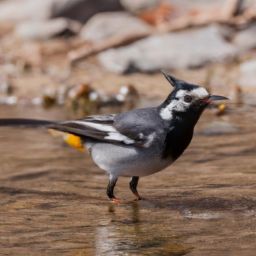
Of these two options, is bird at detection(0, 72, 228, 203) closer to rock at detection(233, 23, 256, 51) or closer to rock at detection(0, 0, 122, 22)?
rock at detection(233, 23, 256, 51)

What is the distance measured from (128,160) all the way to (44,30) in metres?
7.90

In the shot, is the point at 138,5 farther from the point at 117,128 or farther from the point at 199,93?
the point at 199,93

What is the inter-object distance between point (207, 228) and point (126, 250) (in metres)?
0.65

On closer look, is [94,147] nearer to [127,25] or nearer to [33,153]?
[33,153]

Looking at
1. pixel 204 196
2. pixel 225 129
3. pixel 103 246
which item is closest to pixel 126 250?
pixel 103 246

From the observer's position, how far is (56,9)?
14664 millimetres

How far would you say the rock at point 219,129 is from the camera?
9.27m

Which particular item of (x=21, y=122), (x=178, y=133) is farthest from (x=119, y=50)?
(x=178, y=133)

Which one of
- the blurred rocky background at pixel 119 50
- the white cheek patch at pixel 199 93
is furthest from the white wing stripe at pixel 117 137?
the blurred rocky background at pixel 119 50

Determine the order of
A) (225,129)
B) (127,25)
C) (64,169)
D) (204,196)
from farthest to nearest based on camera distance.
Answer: (127,25), (225,129), (64,169), (204,196)

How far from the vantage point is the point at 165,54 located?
42.2 feet

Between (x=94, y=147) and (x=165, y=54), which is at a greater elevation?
(x=94, y=147)

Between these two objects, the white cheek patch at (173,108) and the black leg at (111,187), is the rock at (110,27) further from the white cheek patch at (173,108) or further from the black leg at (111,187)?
the white cheek patch at (173,108)

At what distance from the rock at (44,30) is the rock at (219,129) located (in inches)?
200
